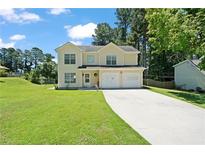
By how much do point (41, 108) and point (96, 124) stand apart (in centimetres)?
409

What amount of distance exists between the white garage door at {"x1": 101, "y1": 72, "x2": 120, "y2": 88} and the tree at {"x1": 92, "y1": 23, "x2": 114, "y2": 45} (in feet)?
68.7

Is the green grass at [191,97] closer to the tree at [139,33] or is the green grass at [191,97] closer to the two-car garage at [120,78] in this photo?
the two-car garage at [120,78]

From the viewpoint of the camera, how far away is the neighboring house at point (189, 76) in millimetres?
26888

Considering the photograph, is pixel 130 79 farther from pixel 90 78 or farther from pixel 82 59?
pixel 82 59

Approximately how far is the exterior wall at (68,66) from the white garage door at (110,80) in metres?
2.45

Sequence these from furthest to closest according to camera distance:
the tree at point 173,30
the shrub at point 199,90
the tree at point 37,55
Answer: the tree at point 37,55 → the shrub at point 199,90 → the tree at point 173,30

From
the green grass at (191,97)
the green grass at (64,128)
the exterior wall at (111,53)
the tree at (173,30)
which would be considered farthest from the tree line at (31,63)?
the green grass at (64,128)

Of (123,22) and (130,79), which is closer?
Result: (130,79)

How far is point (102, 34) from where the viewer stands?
4850cm

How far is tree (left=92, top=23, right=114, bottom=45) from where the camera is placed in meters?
48.1

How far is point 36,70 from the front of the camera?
116 ft

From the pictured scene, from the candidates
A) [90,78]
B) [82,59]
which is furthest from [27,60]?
[90,78]

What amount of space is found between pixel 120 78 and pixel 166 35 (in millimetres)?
7724
